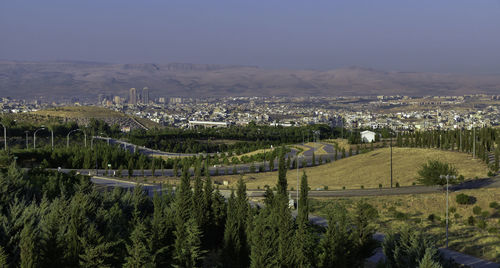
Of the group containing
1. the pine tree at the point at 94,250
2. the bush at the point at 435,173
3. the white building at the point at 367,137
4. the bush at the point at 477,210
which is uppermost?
the pine tree at the point at 94,250

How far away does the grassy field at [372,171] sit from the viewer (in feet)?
186

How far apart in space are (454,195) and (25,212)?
3188 cm

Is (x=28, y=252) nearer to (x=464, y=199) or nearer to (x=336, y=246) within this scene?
(x=336, y=246)

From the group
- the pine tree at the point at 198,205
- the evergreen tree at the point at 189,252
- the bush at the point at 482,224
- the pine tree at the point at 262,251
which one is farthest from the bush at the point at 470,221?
the evergreen tree at the point at 189,252

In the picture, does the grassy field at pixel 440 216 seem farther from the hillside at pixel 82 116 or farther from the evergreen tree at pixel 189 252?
the hillside at pixel 82 116

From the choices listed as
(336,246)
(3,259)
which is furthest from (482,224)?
(3,259)

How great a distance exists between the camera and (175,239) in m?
24.9

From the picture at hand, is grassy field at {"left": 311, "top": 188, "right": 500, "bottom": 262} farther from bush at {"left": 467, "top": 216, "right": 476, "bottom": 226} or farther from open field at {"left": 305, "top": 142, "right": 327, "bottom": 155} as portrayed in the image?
open field at {"left": 305, "top": 142, "right": 327, "bottom": 155}

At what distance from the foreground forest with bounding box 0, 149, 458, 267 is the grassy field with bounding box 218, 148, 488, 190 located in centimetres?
2819

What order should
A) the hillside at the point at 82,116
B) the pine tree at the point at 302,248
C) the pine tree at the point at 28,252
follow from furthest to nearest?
the hillside at the point at 82,116, the pine tree at the point at 302,248, the pine tree at the point at 28,252

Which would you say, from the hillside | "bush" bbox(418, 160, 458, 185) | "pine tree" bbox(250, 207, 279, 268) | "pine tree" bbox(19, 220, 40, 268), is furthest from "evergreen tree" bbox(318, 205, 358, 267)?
the hillside

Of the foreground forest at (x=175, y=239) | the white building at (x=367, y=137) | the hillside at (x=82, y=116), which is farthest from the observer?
the hillside at (x=82, y=116)

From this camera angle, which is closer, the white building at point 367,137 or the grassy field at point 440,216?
the grassy field at point 440,216

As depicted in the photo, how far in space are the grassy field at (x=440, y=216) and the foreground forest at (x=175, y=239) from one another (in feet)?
27.3
